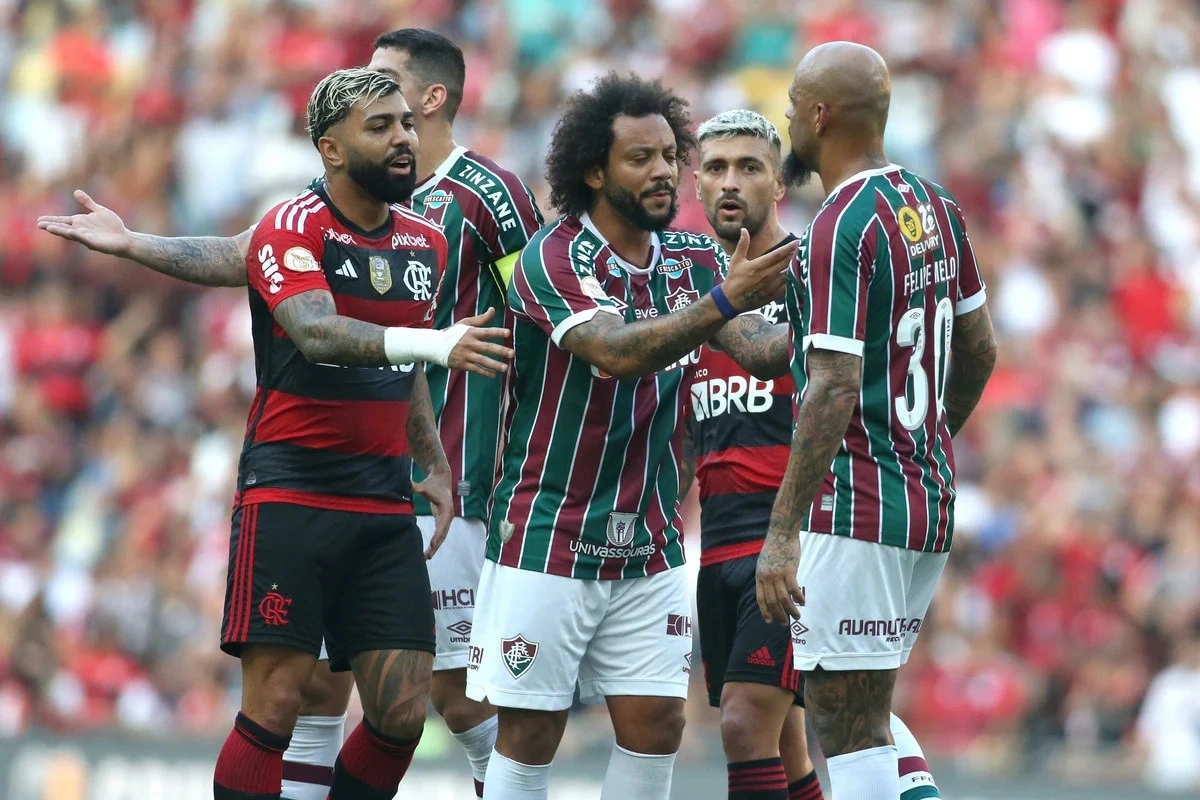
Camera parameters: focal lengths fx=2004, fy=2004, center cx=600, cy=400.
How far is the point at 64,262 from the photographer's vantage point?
1722 centimetres

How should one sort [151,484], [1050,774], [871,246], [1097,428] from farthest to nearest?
[151,484], [1097,428], [1050,774], [871,246]

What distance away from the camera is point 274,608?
21.5 ft

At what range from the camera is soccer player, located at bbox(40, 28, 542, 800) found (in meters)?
7.66

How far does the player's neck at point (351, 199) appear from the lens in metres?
6.78

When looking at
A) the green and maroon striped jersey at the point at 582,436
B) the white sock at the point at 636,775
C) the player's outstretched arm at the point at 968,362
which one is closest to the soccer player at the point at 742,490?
the white sock at the point at 636,775

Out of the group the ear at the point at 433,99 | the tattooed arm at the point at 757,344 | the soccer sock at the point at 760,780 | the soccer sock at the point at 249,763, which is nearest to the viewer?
the soccer sock at the point at 249,763

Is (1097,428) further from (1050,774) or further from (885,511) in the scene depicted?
(885,511)

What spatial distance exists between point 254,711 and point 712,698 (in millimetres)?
1830

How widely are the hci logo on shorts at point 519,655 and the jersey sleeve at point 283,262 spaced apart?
138 cm

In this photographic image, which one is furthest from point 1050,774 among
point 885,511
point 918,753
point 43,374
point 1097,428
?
point 43,374

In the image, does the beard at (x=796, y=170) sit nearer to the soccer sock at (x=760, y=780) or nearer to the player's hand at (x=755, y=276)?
the player's hand at (x=755, y=276)

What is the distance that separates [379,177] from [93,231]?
1.02 m

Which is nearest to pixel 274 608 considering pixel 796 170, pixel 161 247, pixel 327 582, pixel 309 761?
pixel 327 582

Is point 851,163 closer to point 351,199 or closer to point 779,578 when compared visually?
point 779,578
